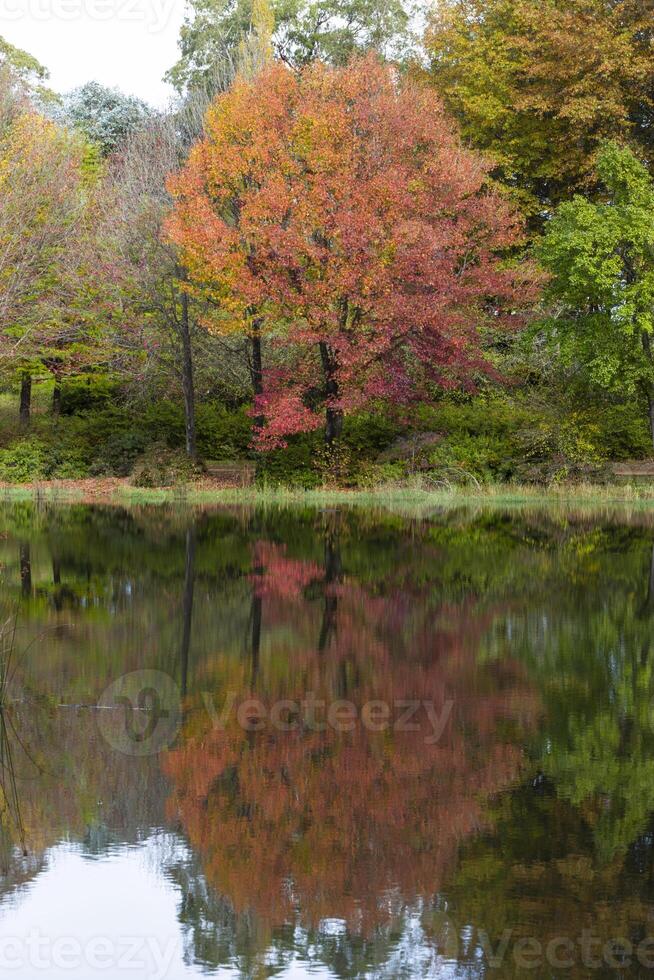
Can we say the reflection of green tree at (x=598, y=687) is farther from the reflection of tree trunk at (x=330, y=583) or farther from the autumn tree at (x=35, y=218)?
the autumn tree at (x=35, y=218)

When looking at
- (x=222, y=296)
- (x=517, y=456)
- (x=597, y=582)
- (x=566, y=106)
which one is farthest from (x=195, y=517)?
(x=566, y=106)

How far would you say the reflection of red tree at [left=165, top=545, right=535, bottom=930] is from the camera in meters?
6.21

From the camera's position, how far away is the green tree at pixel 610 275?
30.9 m

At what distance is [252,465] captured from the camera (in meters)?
36.5

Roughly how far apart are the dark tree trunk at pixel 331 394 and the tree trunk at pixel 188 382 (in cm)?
403

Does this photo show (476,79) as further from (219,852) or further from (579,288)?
(219,852)

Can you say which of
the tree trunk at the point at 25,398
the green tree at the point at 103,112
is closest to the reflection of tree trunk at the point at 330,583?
the tree trunk at the point at 25,398

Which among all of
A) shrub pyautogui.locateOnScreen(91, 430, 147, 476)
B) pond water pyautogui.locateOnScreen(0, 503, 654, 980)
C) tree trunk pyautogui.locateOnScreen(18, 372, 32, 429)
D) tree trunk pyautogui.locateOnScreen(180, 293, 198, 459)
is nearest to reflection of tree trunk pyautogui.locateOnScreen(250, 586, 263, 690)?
pond water pyautogui.locateOnScreen(0, 503, 654, 980)

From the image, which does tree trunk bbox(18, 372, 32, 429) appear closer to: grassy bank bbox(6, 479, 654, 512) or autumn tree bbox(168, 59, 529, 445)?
grassy bank bbox(6, 479, 654, 512)

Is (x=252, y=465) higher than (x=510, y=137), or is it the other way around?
(x=510, y=137)

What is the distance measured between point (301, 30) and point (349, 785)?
173 feet

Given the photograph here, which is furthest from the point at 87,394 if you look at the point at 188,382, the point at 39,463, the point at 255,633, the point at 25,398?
the point at 255,633

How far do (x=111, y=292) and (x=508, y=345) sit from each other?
11816 millimetres

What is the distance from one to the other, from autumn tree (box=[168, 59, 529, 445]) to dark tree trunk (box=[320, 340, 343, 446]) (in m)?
0.06
